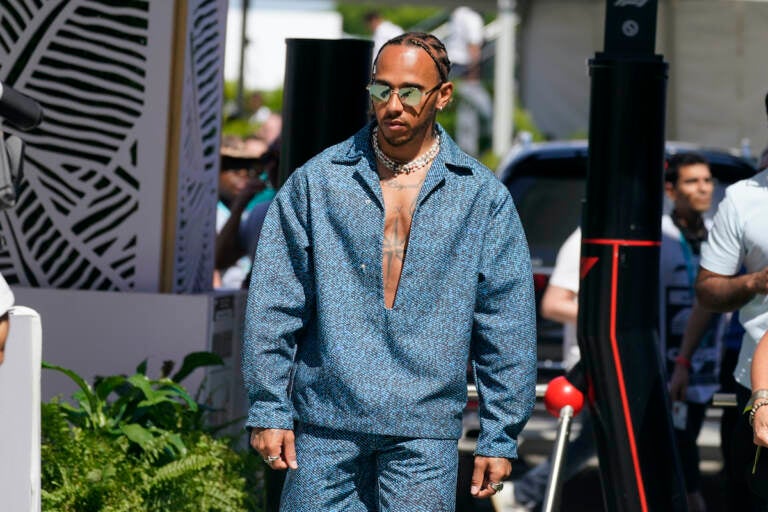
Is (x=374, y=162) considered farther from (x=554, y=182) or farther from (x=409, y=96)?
(x=554, y=182)

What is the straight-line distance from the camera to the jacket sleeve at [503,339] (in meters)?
4.51

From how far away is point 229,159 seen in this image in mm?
9984

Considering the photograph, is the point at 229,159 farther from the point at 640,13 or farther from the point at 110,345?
the point at 640,13

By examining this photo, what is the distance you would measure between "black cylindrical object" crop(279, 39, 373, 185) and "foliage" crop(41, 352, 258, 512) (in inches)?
41.1

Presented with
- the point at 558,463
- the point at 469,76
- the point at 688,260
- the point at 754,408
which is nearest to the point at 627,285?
the point at 558,463

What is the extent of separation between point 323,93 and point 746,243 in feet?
5.56

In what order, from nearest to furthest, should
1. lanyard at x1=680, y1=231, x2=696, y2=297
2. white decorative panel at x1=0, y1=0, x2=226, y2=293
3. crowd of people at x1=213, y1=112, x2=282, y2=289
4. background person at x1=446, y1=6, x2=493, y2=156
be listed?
white decorative panel at x1=0, y1=0, x2=226, y2=293 → lanyard at x1=680, y1=231, x2=696, y2=297 → crowd of people at x1=213, y1=112, x2=282, y2=289 → background person at x1=446, y1=6, x2=493, y2=156

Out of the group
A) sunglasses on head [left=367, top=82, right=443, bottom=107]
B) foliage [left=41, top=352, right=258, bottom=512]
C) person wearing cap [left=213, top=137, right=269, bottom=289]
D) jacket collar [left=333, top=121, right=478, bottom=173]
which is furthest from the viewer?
person wearing cap [left=213, top=137, right=269, bottom=289]

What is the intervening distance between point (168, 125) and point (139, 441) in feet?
5.93

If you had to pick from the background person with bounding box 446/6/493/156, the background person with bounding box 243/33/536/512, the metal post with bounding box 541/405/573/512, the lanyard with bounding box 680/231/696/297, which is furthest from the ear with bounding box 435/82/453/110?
the background person with bounding box 446/6/493/156

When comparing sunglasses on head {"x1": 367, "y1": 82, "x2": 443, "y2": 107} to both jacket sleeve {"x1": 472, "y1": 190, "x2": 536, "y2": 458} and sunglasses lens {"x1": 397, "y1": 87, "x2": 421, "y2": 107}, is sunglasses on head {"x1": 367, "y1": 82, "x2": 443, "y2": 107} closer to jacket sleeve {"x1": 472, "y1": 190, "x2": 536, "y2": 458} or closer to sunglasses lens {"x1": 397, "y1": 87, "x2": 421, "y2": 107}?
sunglasses lens {"x1": 397, "y1": 87, "x2": 421, "y2": 107}

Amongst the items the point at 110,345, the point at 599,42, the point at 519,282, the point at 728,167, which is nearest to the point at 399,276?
the point at 519,282

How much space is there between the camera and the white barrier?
4.55 m

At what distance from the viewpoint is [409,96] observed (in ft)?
14.7
